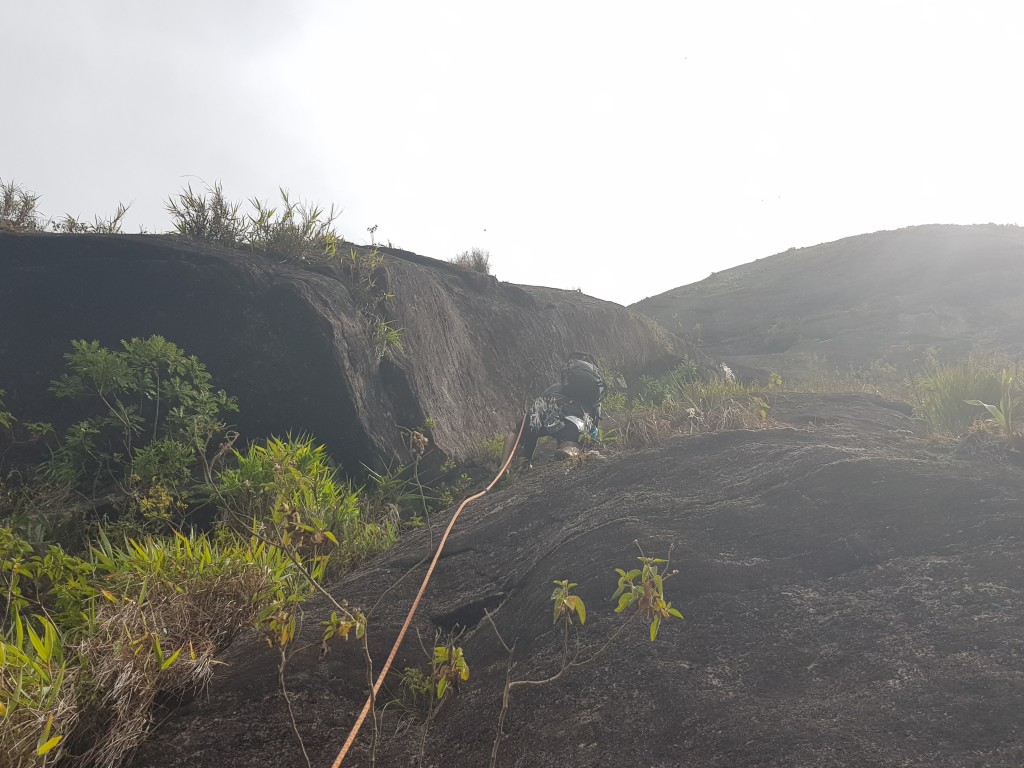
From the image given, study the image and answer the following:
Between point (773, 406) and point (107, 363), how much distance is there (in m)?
6.66

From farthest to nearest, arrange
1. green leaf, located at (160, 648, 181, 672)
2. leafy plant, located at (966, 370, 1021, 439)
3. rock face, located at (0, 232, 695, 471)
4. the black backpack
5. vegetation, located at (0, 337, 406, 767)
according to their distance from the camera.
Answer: the black backpack < rock face, located at (0, 232, 695, 471) < leafy plant, located at (966, 370, 1021, 439) < green leaf, located at (160, 648, 181, 672) < vegetation, located at (0, 337, 406, 767)

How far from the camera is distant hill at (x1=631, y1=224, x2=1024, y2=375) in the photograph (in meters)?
15.6

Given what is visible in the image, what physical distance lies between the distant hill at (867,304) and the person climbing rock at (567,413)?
26.5ft

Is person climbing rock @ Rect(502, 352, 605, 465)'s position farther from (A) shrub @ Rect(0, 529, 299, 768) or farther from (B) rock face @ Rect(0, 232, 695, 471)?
(A) shrub @ Rect(0, 529, 299, 768)

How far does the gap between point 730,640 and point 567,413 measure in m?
4.32

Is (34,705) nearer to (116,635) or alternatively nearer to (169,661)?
(169,661)

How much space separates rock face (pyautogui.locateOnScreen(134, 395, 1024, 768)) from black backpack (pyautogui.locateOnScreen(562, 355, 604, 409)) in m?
2.57

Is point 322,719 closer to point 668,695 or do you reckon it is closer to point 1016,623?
point 668,695

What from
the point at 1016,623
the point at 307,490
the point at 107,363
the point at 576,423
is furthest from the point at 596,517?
the point at 107,363

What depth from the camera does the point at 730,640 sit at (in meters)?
2.71

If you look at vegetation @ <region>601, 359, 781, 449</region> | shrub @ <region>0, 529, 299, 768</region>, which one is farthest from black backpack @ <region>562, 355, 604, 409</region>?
shrub @ <region>0, 529, 299, 768</region>

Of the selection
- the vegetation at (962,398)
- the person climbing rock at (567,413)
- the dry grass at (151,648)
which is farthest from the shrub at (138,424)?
the vegetation at (962,398)

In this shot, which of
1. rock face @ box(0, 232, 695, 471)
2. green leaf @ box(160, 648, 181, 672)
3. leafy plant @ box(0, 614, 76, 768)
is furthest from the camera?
rock face @ box(0, 232, 695, 471)

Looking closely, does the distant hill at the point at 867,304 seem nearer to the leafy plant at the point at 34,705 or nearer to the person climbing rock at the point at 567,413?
the person climbing rock at the point at 567,413
